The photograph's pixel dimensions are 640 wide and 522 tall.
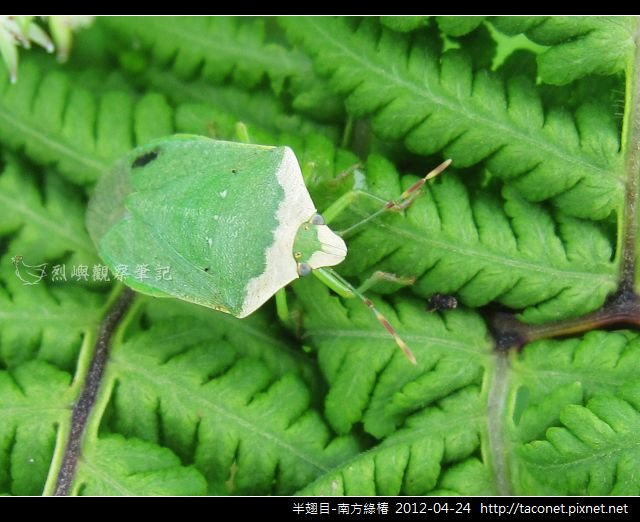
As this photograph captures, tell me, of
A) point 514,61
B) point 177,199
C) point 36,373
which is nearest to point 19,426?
point 36,373

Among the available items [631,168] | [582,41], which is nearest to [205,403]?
[631,168]

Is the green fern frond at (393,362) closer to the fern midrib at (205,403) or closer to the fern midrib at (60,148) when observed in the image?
the fern midrib at (205,403)

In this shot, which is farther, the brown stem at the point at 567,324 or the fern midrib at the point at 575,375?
the brown stem at the point at 567,324

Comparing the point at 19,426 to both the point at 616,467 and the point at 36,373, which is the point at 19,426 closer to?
the point at 36,373

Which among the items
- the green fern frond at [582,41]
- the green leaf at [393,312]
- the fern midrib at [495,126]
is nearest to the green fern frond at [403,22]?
the green leaf at [393,312]

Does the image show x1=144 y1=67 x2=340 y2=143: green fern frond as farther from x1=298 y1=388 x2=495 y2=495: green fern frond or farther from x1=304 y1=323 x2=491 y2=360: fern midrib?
x1=298 y1=388 x2=495 y2=495: green fern frond
